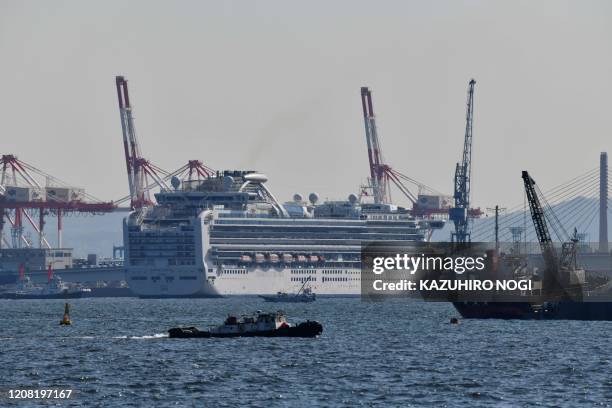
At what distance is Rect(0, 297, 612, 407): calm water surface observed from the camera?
9419cm

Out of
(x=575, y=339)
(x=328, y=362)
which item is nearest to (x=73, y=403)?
(x=328, y=362)

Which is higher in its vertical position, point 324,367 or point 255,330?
point 255,330

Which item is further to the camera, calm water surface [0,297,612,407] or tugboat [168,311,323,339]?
tugboat [168,311,323,339]

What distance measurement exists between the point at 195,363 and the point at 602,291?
293 ft

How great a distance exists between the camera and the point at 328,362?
117 metres

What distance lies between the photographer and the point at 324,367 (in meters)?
112

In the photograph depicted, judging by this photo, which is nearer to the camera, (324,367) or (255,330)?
(324,367)

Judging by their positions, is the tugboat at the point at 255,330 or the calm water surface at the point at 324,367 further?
the tugboat at the point at 255,330

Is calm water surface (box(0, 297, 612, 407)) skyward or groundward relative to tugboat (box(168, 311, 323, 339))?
groundward

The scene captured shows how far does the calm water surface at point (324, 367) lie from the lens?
94188 mm

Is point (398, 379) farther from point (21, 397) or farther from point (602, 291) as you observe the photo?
point (602, 291)

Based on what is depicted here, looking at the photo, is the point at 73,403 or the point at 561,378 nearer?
the point at 73,403

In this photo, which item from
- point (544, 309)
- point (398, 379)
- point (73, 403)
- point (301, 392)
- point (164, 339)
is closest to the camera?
point (73, 403)

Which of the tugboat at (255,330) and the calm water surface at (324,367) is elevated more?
the tugboat at (255,330)
